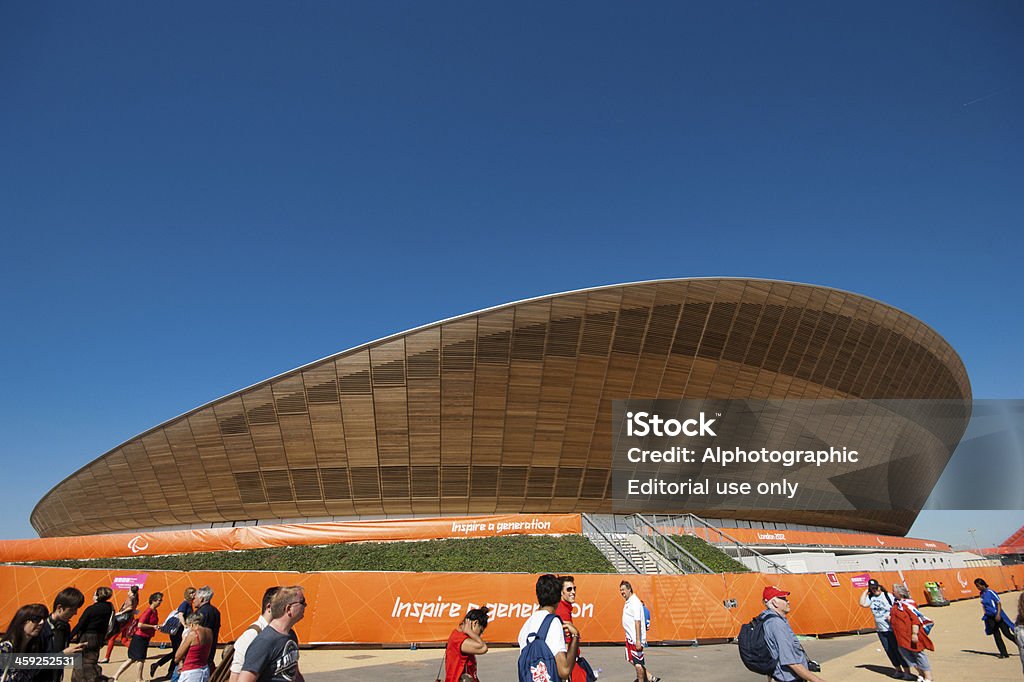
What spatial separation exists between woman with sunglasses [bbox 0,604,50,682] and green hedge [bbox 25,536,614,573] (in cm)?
1689

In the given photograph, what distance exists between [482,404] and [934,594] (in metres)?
18.9

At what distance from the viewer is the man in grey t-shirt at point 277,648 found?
3553mm

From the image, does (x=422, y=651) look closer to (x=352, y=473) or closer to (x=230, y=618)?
(x=230, y=618)

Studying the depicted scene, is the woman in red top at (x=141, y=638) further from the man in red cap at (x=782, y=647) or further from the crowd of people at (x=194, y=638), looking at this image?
the man in red cap at (x=782, y=647)

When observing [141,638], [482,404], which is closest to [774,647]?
[141,638]

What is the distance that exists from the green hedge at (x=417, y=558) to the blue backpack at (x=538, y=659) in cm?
1653

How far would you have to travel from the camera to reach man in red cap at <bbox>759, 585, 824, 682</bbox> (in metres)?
4.87

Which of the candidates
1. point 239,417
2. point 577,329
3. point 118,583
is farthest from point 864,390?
point 118,583

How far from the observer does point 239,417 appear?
29.2 meters

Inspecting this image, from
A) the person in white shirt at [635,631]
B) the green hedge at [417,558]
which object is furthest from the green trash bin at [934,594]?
the person in white shirt at [635,631]

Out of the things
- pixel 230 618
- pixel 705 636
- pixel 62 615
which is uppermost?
pixel 62 615

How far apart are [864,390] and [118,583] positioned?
3719cm

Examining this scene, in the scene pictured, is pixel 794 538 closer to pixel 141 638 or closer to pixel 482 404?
pixel 482 404

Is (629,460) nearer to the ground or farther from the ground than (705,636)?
farther from the ground
